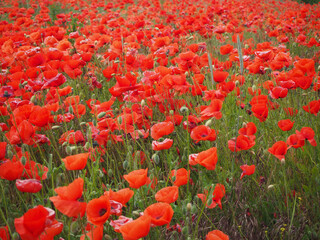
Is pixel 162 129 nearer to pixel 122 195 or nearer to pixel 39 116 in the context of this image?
pixel 122 195

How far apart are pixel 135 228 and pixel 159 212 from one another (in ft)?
0.57

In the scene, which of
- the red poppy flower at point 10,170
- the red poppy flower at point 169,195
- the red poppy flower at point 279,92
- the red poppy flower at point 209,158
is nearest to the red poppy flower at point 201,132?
the red poppy flower at point 209,158

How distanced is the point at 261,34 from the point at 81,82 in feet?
14.4

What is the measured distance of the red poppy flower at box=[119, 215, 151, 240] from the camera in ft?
2.91

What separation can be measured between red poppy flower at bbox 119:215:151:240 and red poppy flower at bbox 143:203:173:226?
8cm

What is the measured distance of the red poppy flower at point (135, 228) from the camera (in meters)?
0.89

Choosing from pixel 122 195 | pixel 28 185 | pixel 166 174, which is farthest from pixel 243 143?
pixel 28 185

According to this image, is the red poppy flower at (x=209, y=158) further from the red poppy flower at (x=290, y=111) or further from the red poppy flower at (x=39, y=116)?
the red poppy flower at (x=290, y=111)

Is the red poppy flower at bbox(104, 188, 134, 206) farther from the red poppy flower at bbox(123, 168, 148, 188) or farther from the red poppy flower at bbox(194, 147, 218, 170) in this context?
→ the red poppy flower at bbox(194, 147, 218, 170)

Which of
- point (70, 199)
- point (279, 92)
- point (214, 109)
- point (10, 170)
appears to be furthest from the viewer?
point (279, 92)

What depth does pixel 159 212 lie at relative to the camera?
105 centimetres

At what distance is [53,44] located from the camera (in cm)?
344

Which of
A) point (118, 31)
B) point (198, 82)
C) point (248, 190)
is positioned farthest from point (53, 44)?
point (248, 190)

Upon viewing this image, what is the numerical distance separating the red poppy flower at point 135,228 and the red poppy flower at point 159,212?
8 cm
